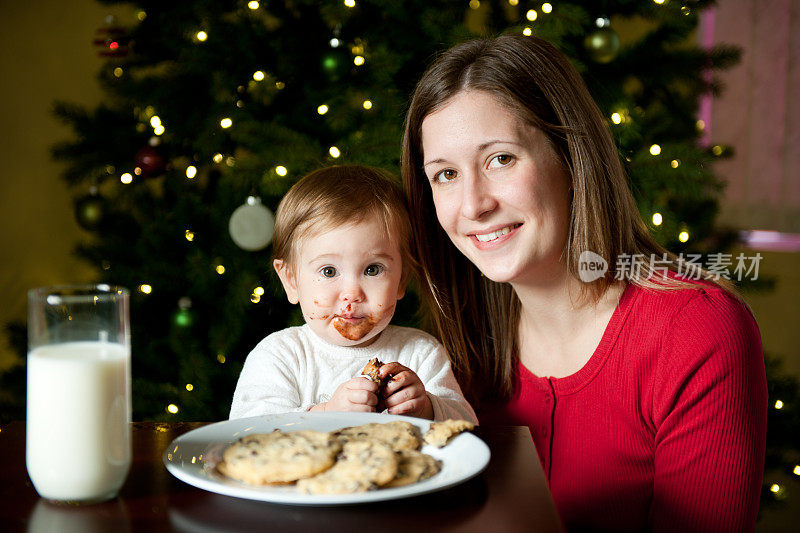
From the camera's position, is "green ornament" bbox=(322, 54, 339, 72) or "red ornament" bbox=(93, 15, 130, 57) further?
"red ornament" bbox=(93, 15, 130, 57)

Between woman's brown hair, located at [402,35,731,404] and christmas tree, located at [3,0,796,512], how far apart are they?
1.45ft

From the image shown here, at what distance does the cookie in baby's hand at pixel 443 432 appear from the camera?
2.80 feet

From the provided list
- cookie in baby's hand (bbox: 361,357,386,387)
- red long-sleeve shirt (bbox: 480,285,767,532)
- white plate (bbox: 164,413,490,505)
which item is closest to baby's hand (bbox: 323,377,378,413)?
cookie in baby's hand (bbox: 361,357,386,387)

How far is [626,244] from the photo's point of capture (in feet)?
5.23

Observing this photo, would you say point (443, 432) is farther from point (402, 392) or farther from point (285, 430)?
point (402, 392)

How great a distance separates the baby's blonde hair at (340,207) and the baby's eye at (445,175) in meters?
0.10

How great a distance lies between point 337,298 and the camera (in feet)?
4.68

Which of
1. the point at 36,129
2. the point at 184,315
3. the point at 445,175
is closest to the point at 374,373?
the point at 445,175

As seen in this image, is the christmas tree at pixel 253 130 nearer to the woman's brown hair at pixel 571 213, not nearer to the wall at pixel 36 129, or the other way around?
the woman's brown hair at pixel 571 213

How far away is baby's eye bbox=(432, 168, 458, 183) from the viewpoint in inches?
59.4

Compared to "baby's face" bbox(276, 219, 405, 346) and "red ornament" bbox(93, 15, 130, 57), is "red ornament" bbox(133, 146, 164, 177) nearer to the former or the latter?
"red ornament" bbox(93, 15, 130, 57)

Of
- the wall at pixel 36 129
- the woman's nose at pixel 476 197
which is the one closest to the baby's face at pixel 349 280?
the woman's nose at pixel 476 197

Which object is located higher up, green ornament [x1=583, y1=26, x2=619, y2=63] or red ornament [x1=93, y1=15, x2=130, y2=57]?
red ornament [x1=93, y1=15, x2=130, y2=57]

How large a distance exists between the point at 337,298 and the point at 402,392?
30 cm
